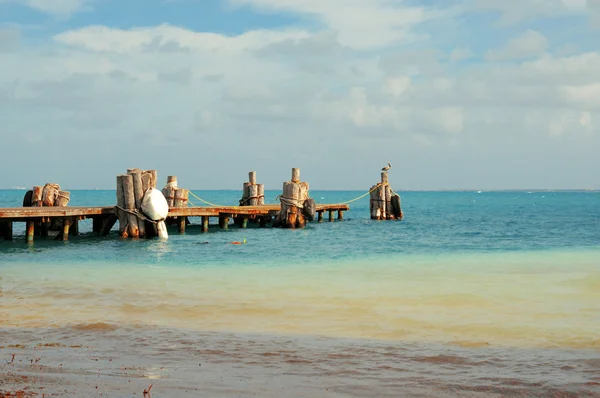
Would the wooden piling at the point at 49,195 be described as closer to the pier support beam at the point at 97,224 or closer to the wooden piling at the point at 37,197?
the wooden piling at the point at 37,197

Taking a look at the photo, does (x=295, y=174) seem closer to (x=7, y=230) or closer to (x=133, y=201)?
(x=133, y=201)

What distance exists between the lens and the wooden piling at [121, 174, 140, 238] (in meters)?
22.6

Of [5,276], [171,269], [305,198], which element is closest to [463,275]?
[171,269]

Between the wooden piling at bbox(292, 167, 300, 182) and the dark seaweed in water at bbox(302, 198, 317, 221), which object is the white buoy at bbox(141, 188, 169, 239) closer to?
the wooden piling at bbox(292, 167, 300, 182)

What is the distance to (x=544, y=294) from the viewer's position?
12.6 meters

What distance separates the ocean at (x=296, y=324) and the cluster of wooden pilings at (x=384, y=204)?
59.5 ft

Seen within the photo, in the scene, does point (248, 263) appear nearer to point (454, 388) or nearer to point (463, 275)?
point (463, 275)

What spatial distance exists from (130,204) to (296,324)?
14.8 m

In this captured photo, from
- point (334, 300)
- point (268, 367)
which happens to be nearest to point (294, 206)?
point (334, 300)

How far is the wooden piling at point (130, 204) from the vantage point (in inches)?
890

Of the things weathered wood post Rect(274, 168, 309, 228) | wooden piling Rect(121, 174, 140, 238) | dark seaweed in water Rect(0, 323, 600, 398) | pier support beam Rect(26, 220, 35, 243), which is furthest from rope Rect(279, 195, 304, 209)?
dark seaweed in water Rect(0, 323, 600, 398)

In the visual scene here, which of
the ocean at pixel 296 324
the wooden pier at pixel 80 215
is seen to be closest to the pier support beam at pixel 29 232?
the wooden pier at pixel 80 215

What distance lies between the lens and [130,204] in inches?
899

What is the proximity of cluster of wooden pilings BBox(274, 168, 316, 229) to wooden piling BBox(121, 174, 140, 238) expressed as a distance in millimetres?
7892
